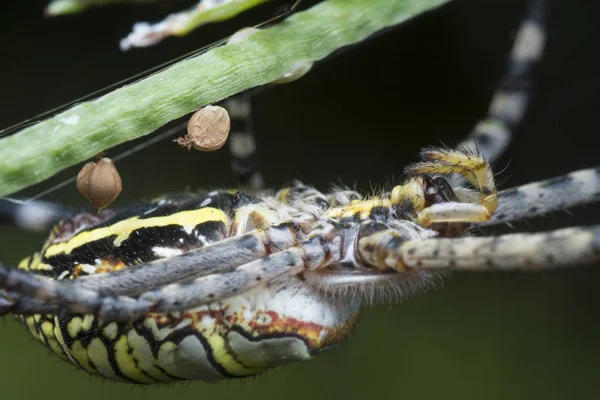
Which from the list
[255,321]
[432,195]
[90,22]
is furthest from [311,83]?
[255,321]

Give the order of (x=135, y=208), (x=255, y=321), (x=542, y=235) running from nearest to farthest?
(x=542, y=235) → (x=255, y=321) → (x=135, y=208)

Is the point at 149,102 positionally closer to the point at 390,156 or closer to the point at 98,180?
the point at 98,180

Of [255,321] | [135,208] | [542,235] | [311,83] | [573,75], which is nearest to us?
[542,235]

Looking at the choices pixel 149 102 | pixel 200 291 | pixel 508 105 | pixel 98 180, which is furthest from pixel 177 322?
pixel 508 105

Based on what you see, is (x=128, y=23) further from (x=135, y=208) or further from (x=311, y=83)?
(x=135, y=208)

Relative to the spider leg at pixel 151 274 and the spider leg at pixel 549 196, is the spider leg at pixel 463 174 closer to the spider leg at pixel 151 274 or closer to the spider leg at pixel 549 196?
the spider leg at pixel 549 196

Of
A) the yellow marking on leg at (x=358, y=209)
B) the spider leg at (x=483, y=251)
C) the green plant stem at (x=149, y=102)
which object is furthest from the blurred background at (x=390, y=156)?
the green plant stem at (x=149, y=102)

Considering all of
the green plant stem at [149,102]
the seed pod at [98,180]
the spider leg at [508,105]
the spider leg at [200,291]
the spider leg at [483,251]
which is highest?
the green plant stem at [149,102]
